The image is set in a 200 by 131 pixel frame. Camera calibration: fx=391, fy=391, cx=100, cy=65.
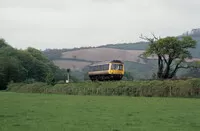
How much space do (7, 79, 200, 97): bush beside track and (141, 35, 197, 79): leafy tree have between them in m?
14.0

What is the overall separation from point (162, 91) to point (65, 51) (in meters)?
126

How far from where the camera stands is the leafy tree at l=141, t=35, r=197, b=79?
59.9 meters

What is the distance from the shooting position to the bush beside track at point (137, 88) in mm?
40250

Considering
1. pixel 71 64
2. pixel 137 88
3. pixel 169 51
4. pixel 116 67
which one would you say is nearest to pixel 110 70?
pixel 116 67

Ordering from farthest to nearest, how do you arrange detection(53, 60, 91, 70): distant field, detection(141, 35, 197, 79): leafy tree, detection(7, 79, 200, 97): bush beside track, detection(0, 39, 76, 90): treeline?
1. detection(53, 60, 91, 70): distant field
2. detection(0, 39, 76, 90): treeline
3. detection(141, 35, 197, 79): leafy tree
4. detection(7, 79, 200, 97): bush beside track

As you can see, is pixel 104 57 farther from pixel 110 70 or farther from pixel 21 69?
pixel 110 70

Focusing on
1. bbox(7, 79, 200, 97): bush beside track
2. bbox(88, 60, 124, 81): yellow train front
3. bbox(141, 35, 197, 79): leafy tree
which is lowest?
bbox(7, 79, 200, 97): bush beside track

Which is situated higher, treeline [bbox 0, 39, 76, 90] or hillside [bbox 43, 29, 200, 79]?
hillside [bbox 43, 29, 200, 79]

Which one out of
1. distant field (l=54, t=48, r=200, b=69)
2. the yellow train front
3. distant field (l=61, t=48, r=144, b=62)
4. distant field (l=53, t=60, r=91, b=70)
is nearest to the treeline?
the yellow train front

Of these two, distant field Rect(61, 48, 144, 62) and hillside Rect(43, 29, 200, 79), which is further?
distant field Rect(61, 48, 144, 62)

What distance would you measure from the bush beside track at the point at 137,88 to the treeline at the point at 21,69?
10.6 m

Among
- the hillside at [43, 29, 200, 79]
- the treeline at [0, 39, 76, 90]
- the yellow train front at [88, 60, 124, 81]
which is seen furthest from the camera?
the hillside at [43, 29, 200, 79]

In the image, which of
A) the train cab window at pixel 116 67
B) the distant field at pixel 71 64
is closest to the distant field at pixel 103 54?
the distant field at pixel 71 64

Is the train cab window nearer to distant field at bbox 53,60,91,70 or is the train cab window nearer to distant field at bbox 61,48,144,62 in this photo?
distant field at bbox 61,48,144,62
